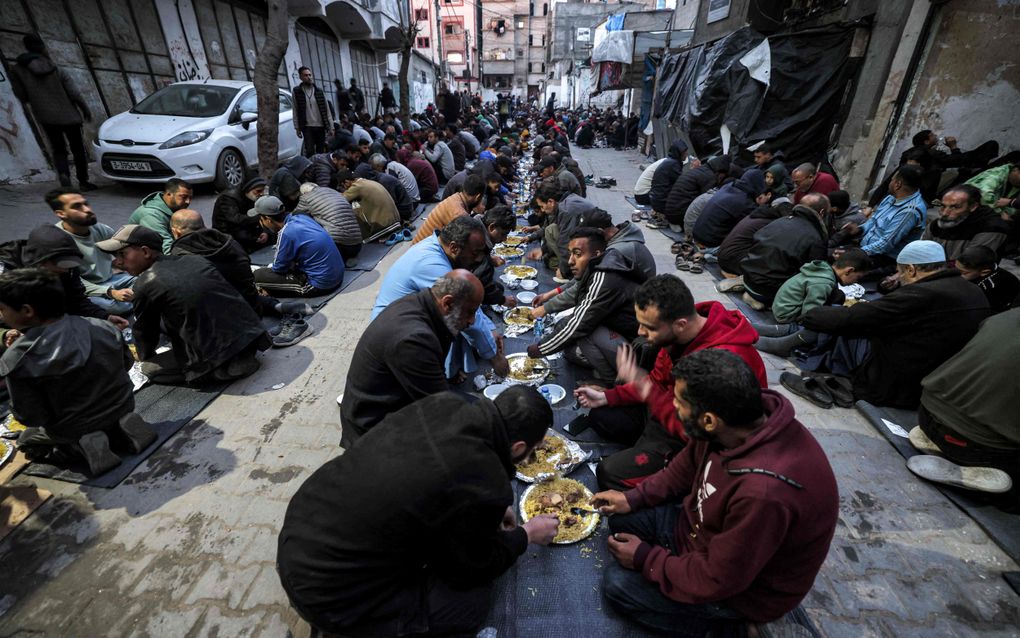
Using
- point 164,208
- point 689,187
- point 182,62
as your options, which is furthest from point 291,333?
point 182,62

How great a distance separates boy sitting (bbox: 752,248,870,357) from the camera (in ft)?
14.4

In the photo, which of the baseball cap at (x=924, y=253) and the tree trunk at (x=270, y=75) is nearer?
the baseball cap at (x=924, y=253)

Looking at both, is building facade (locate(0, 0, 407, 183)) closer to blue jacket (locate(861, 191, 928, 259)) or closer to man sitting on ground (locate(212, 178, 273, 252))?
man sitting on ground (locate(212, 178, 273, 252))

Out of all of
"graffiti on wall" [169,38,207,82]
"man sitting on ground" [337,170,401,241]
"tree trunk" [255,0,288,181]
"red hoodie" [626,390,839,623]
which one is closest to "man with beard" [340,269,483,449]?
"red hoodie" [626,390,839,623]

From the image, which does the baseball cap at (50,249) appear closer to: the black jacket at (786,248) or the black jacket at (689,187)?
the black jacket at (786,248)

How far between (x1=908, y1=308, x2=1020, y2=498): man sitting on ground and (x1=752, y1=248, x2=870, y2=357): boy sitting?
1.39 meters

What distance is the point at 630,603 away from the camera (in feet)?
6.81

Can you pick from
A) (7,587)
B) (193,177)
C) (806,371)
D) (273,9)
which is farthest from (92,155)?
(806,371)

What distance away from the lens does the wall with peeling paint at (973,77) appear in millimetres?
6184

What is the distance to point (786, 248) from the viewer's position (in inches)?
194

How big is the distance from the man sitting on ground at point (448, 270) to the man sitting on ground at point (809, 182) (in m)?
5.82

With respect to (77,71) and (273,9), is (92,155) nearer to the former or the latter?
(77,71)

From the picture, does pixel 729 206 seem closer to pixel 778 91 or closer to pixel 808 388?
pixel 808 388

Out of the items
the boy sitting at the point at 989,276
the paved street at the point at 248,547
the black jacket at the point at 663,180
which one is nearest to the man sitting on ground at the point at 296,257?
the paved street at the point at 248,547
